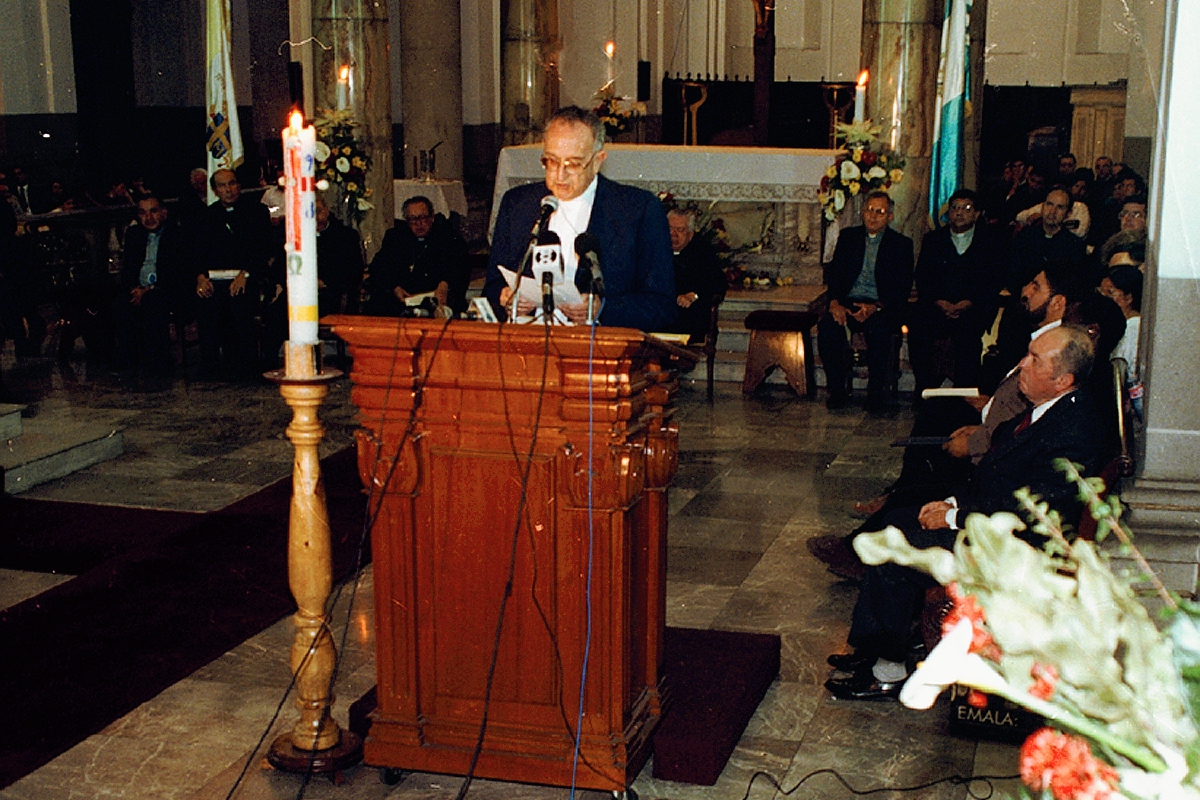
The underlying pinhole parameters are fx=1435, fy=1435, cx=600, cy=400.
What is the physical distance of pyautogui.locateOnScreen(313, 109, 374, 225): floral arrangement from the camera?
10141 mm

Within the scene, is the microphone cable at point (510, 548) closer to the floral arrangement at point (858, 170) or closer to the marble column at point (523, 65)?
the floral arrangement at point (858, 170)

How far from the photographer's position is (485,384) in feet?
10.6

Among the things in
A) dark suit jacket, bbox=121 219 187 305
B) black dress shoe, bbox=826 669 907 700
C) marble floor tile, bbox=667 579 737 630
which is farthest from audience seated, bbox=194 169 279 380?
black dress shoe, bbox=826 669 907 700

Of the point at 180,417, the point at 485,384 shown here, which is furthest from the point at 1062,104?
the point at 485,384

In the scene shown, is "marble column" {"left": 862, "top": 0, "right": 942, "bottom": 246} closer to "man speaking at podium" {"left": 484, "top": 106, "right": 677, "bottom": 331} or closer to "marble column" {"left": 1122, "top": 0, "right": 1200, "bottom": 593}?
"marble column" {"left": 1122, "top": 0, "right": 1200, "bottom": 593}

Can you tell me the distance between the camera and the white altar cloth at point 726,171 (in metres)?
10.1

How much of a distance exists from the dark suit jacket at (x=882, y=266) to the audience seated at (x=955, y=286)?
98 mm

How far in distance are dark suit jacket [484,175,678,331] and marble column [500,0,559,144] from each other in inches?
464

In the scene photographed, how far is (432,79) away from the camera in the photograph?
1502 centimetres

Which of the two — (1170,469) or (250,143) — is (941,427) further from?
(250,143)

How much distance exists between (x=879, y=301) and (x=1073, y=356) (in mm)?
4748

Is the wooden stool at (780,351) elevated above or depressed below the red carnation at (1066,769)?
below

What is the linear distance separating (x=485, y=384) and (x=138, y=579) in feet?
8.60

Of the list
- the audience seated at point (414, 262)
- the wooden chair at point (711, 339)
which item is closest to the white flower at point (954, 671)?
the wooden chair at point (711, 339)
